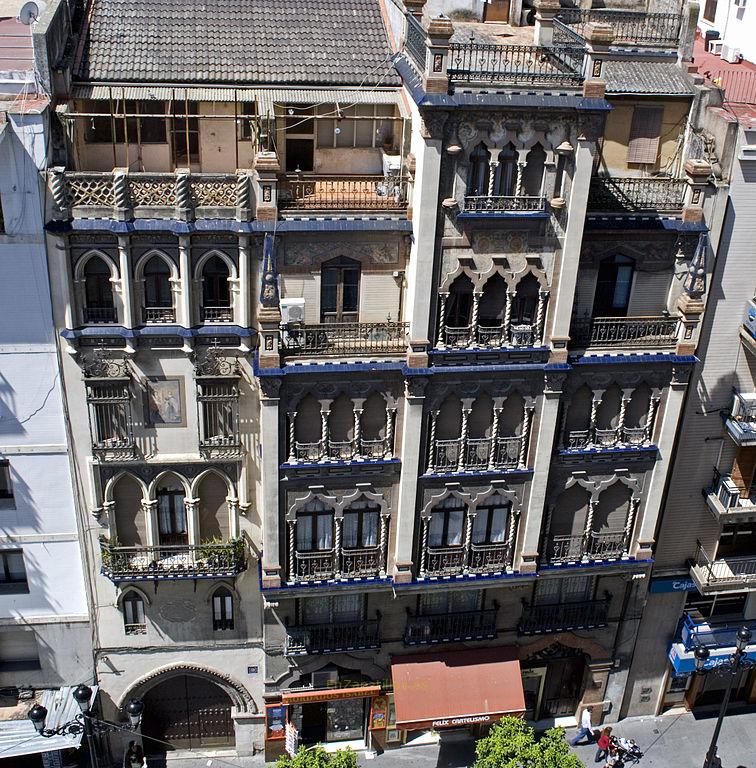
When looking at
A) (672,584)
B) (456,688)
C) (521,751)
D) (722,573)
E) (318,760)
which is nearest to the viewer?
(318,760)

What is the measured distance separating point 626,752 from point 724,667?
6553 mm

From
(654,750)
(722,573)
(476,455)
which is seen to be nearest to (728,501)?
(722,573)

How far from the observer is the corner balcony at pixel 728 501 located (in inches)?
1540

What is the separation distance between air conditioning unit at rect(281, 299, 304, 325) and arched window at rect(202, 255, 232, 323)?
1.95m

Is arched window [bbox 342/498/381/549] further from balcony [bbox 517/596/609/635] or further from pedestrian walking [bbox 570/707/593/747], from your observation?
pedestrian walking [bbox 570/707/593/747]

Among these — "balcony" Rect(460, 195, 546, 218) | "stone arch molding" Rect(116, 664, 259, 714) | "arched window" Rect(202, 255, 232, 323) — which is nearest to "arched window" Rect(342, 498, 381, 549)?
"stone arch molding" Rect(116, 664, 259, 714)

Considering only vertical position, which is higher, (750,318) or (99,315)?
(99,315)

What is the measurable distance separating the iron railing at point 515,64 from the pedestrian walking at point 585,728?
26.6 metres

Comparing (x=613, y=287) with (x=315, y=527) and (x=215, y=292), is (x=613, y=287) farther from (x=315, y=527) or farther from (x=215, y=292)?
(x=215, y=292)

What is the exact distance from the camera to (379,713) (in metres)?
41.0

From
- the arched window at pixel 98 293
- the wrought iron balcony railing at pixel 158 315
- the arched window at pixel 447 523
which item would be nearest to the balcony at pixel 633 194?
the arched window at pixel 447 523

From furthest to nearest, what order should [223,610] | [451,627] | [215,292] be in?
[451,627] → [223,610] → [215,292]

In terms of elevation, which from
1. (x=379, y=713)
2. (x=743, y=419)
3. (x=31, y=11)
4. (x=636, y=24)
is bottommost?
(x=379, y=713)

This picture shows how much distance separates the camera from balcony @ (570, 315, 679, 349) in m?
35.5
